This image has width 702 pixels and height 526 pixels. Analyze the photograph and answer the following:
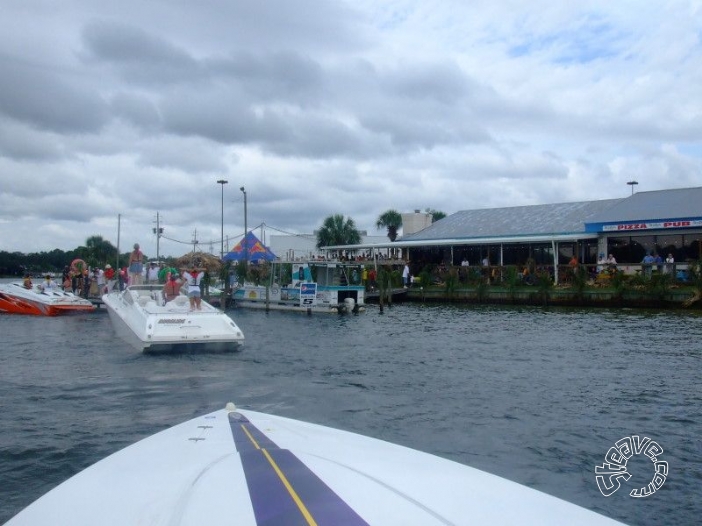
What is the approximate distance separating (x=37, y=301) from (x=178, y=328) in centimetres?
1468

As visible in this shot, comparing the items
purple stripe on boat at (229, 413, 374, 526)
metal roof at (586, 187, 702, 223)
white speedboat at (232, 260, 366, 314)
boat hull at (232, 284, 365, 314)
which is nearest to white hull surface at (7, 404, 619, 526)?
purple stripe on boat at (229, 413, 374, 526)

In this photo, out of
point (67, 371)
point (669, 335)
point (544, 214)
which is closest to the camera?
point (67, 371)

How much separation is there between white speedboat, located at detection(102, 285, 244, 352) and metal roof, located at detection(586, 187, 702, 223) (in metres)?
28.3

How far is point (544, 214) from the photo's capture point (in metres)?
47.0

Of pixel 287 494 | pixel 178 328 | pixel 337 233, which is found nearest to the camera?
pixel 287 494

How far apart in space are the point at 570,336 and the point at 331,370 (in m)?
9.30

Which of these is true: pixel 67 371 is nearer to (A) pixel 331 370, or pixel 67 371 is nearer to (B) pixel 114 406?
(B) pixel 114 406

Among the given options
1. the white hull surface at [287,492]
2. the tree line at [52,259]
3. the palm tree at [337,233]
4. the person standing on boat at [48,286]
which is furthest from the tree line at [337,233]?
the white hull surface at [287,492]

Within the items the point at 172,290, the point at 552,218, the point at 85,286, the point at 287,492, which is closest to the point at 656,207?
the point at 552,218

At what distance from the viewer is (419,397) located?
1169 cm

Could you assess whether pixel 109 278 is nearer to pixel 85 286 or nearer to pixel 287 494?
pixel 85 286

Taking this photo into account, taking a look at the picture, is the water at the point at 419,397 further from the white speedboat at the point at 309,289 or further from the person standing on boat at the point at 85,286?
the person standing on boat at the point at 85,286

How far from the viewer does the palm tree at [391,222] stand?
2608 inches

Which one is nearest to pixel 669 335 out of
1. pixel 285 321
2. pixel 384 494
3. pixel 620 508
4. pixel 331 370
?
pixel 331 370
